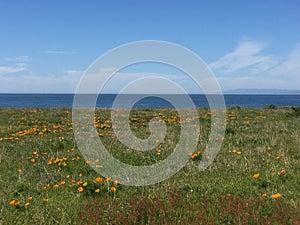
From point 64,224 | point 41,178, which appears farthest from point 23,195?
point 64,224

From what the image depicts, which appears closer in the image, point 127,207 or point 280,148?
point 127,207

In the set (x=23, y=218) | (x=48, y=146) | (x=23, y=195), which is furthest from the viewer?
(x=48, y=146)

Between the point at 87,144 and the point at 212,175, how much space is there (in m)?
4.82

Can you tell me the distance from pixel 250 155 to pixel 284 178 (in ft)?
6.25

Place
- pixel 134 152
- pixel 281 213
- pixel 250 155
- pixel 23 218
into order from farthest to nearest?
pixel 134 152, pixel 250 155, pixel 23 218, pixel 281 213

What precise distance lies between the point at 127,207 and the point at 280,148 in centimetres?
593

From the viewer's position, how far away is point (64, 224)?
476 centimetres

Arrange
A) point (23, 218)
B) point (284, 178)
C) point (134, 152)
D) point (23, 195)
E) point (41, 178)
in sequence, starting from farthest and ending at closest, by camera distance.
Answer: point (134, 152), point (41, 178), point (284, 178), point (23, 195), point (23, 218)

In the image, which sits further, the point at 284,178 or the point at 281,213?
the point at 284,178

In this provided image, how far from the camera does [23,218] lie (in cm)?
502

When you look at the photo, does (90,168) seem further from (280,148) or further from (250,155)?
(280,148)

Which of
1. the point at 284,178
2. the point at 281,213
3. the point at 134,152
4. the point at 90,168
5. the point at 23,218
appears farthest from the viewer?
the point at 134,152

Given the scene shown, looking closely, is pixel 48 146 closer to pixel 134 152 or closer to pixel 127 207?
pixel 134 152

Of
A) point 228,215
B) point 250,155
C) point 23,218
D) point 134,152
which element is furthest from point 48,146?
point 228,215
